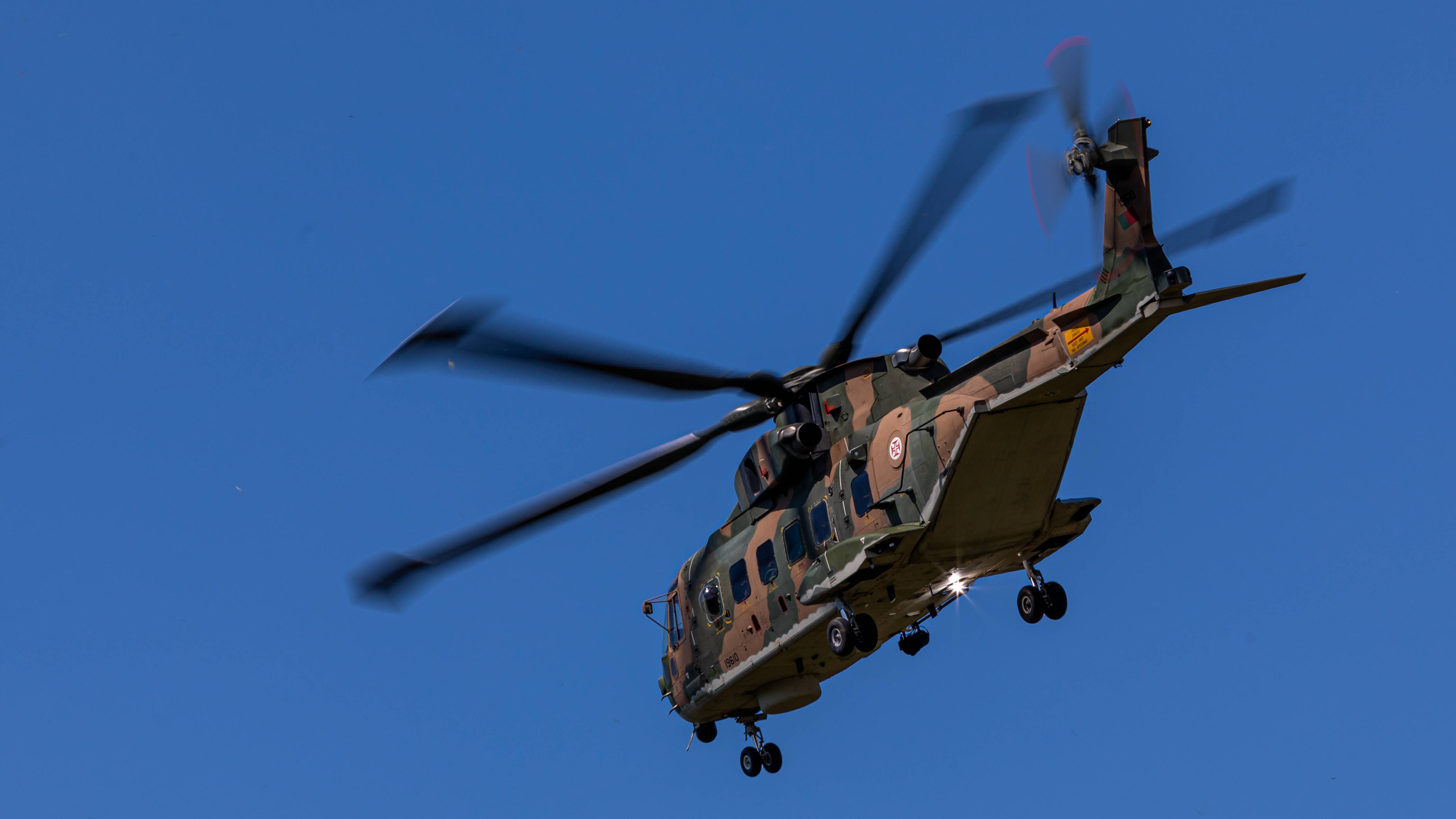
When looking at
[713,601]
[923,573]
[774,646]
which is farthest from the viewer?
[713,601]

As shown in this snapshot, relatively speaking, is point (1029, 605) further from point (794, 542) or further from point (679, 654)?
point (679, 654)

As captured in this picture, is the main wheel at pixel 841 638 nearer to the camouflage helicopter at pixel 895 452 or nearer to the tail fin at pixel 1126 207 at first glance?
the camouflage helicopter at pixel 895 452

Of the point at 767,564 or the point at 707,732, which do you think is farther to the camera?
the point at 707,732

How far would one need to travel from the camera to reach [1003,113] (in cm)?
2558

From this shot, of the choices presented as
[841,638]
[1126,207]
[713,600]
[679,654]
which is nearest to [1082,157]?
[1126,207]

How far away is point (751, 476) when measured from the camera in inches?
1298

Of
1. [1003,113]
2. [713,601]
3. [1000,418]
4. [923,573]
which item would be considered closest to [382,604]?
[713,601]

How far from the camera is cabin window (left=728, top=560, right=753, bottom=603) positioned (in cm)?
3284

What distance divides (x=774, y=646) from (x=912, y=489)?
5329mm

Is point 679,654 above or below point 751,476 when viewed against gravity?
below

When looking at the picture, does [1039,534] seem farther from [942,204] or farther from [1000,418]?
[942,204]

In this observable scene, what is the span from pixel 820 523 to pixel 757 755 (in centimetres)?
813

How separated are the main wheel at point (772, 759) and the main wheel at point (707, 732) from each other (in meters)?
1.35

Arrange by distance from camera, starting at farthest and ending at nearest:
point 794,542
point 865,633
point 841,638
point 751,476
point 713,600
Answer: point 713,600, point 751,476, point 794,542, point 841,638, point 865,633
